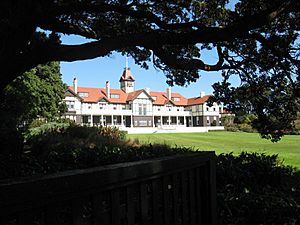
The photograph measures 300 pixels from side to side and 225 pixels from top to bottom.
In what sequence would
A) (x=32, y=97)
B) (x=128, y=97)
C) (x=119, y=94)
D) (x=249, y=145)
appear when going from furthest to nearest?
1. (x=119, y=94)
2. (x=128, y=97)
3. (x=32, y=97)
4. (x=249, y=145)

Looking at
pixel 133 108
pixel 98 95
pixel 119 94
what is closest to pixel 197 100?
pixel 133 108

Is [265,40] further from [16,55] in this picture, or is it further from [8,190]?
[8,190]

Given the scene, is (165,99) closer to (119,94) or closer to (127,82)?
(127,82)

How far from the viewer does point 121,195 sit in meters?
2.26

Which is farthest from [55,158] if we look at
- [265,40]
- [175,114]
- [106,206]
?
Result: [175,114]

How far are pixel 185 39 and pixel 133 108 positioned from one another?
7670cm

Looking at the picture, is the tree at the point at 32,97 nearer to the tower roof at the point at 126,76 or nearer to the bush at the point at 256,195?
the bush at the point at 256,195

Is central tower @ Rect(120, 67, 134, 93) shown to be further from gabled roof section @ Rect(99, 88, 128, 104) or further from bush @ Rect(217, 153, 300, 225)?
bush @ Rect(217, 153, 300, 225)

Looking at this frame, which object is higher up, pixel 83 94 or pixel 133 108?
pixel 83 94

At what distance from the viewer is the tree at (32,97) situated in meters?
28.2

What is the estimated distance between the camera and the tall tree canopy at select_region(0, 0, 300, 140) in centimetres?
729

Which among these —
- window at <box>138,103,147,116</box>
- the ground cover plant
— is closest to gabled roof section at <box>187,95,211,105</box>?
window at <box>138,103,147,116</box>

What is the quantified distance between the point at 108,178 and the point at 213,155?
1755 mm

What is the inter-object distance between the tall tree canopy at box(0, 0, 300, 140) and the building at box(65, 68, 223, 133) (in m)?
62.3
